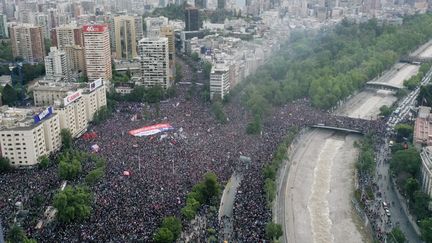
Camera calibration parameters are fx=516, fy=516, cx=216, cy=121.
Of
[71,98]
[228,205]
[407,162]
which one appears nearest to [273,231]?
[228,205]

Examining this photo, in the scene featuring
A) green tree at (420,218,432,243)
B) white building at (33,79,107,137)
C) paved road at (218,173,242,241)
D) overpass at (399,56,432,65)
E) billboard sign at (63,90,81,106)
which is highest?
billboard sign at (63,90,81,106)

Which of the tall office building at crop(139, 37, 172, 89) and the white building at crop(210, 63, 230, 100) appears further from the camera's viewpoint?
the tall office building at crop(139, 37, 172, 89)

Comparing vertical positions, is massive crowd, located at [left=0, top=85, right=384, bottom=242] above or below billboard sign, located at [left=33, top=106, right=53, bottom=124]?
below

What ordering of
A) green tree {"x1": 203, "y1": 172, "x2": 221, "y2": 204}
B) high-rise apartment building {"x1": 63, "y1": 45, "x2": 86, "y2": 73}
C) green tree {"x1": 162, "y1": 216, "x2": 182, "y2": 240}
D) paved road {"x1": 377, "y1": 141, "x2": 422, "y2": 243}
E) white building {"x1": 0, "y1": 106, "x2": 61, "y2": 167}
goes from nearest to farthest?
green tree {"x1": 162, "y1": 216, "x2": 182, "y2": 240} < paved road {"x1": 377, "y1": 141, "x2": 422, "y2": 243} < green tree {"x1": 203, "y1": 172, "x2": 221, "y2": 204} < white building {"x1": 0, "y1": 106, "x2": 61, "y2": 167} < high-rise apartment building {"x1": 63, "y1": 45, "x2": 86, "y2": 73}

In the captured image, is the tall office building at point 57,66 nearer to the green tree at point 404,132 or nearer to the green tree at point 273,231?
the green tree at point 404,132

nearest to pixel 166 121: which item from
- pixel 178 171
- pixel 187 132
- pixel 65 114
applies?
pixel 187 132

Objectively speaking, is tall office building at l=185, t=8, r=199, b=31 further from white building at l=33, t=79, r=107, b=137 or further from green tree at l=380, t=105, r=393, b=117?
green tree at l=380, t=105, r=393, b=117

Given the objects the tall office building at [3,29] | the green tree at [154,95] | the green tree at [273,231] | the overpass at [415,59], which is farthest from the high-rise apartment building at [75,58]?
the overpass at [415,59]


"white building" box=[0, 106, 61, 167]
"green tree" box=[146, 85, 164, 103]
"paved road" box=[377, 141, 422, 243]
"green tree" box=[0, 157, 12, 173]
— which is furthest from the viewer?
"green tree" box=[146, 85, 164, 103]

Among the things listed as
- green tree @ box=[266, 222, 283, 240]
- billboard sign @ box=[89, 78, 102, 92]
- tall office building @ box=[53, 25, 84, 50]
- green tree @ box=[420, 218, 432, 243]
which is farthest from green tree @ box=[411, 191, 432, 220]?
tall office building @ box=[53, 25, 84, 50]
